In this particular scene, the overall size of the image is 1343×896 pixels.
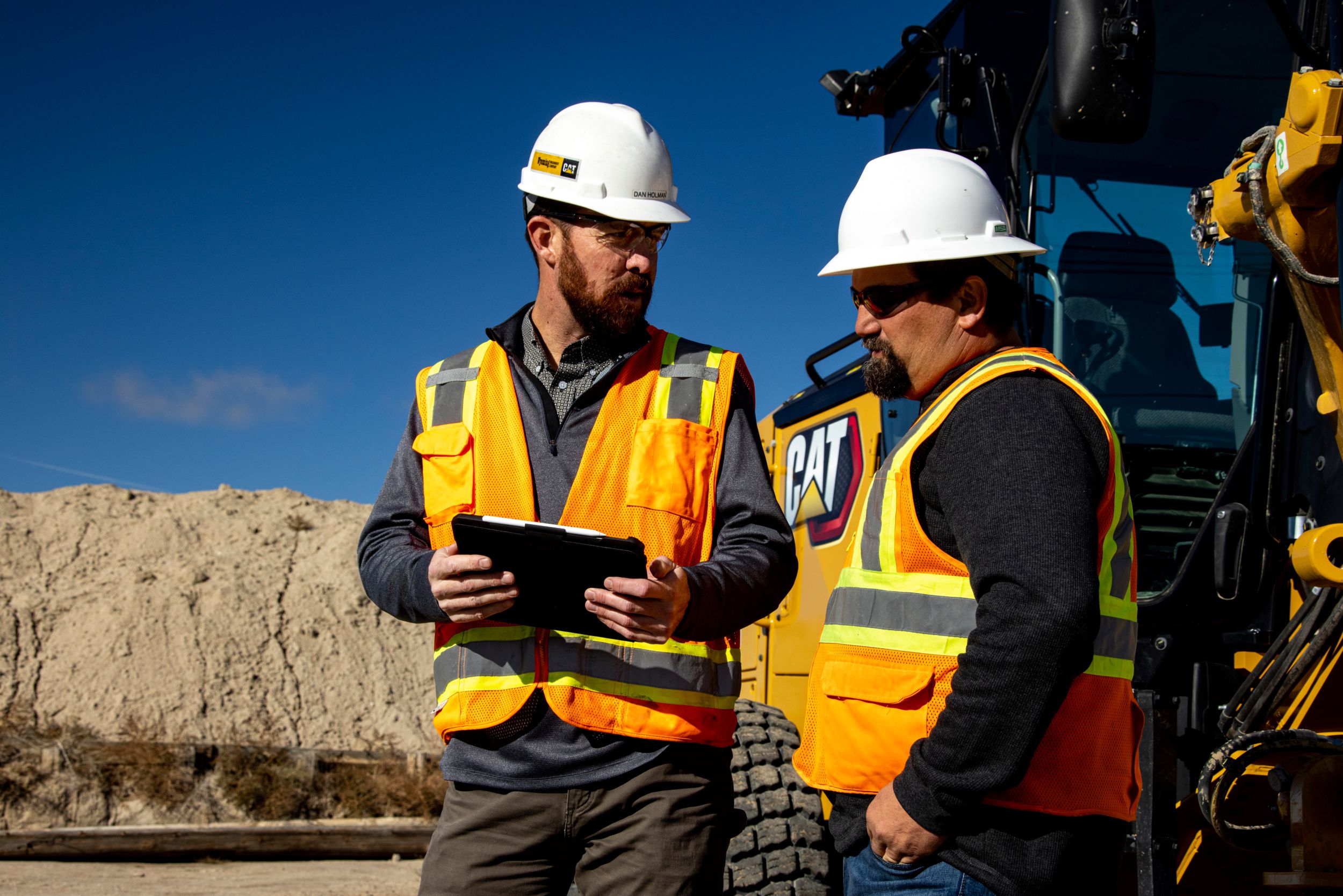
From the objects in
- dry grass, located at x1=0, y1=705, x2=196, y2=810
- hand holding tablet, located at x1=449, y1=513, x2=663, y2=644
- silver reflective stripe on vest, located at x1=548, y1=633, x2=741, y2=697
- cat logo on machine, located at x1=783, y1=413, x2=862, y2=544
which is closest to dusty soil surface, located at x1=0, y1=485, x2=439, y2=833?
dry grass, located at x1=0, y1=705, x2=196, y2=810

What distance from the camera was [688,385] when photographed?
2.55 metres

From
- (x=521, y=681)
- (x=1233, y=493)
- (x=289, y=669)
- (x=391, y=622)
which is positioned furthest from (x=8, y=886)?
(x=391, y=622)

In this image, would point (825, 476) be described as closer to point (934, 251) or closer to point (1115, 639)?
point (934, 251)

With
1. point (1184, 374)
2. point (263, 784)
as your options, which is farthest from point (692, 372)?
point (263, 784)

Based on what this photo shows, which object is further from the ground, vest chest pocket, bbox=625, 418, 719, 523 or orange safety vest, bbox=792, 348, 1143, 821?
vest chest pocket, bbox=625, 418, 719, 523

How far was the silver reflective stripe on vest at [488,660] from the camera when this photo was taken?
7.59ft

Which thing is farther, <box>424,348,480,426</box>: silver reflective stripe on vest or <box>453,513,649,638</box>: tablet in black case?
<box>424,348,480,426</box>: silver reflective stripe on vest

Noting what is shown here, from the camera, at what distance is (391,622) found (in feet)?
75.9

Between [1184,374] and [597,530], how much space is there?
7.95ft

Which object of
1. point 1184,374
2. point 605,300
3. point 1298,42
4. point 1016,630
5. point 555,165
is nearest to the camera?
point 1016,630

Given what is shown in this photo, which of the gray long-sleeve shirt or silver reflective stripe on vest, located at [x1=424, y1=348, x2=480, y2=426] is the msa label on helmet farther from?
silver reflective stripe on vest, located at [x1=424, y1=348, x2=480, y2=426]

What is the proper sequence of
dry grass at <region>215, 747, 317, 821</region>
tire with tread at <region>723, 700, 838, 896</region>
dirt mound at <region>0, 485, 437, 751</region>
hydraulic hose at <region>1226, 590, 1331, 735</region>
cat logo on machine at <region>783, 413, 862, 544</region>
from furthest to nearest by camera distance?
dirt mound at <region>0, 485, 437, 751</region> → dry grass at <region>215, 747, 317, 821</region> → cat logo on machine at <region>783, 413, 862, 544</region> → tire with tread at <region>723, 700, 838, 896</region> → hydraulic hose at <region>1226, 590, 1331, 735</region>

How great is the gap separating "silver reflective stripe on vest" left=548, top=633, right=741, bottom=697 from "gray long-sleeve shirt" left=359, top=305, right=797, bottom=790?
85mm

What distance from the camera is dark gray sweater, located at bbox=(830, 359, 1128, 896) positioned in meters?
1.71
